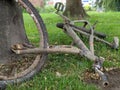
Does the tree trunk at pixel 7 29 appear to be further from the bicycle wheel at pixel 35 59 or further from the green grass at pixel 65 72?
the green grass at pixel 65 72

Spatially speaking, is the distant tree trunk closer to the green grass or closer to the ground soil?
the green grass

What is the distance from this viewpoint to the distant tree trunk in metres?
17.7

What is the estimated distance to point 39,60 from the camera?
509cm

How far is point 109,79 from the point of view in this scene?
5.20 m

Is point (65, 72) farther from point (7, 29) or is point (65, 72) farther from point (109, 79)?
point (7, 29)

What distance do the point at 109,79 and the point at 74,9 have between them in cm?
1278

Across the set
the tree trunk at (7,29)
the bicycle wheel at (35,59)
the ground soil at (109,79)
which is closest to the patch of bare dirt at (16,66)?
the tree trunk at (7,29)

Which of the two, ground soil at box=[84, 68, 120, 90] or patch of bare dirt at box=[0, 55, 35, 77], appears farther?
patch of bare dirt at box=[0, 55, 35, 77]

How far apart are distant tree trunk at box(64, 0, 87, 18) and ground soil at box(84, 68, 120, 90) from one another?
12.2 m

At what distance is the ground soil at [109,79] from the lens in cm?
494

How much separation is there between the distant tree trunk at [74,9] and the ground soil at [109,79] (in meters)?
12.2

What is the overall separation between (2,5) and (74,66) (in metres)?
1.26

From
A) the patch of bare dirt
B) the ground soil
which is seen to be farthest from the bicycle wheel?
the ground soil

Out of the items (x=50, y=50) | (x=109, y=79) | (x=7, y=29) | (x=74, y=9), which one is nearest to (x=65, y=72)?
(x=50, y=50)
